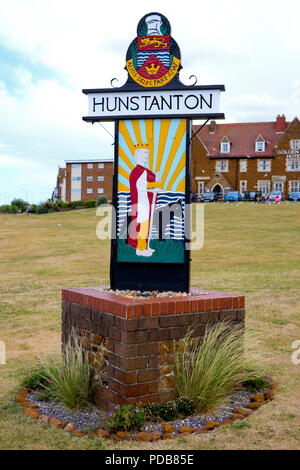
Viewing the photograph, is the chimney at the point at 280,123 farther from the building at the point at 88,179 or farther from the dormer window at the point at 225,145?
the building at the point at 88,179

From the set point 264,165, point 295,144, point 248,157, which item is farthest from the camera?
point 264,165

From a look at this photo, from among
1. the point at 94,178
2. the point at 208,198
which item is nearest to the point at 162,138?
the point at 208,198

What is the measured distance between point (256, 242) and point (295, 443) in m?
19.9

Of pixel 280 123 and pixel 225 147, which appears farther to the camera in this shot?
pixel 280 123

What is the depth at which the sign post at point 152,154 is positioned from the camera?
6.62 meters

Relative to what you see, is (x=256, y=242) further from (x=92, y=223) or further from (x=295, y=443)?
(x=295, y=443)

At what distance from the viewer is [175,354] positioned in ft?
19.0

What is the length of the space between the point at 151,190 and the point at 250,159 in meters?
54.6

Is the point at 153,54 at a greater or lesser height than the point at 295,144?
lesser

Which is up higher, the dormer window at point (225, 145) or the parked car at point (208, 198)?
the dormer window at point (225, 145)

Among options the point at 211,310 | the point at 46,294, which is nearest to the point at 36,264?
the point at 46,294

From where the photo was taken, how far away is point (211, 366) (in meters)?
5.71

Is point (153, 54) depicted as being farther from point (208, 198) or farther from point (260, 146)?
point (260, 146)

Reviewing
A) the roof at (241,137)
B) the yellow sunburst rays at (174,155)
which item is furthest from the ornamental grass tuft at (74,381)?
the roof at (241,137)
